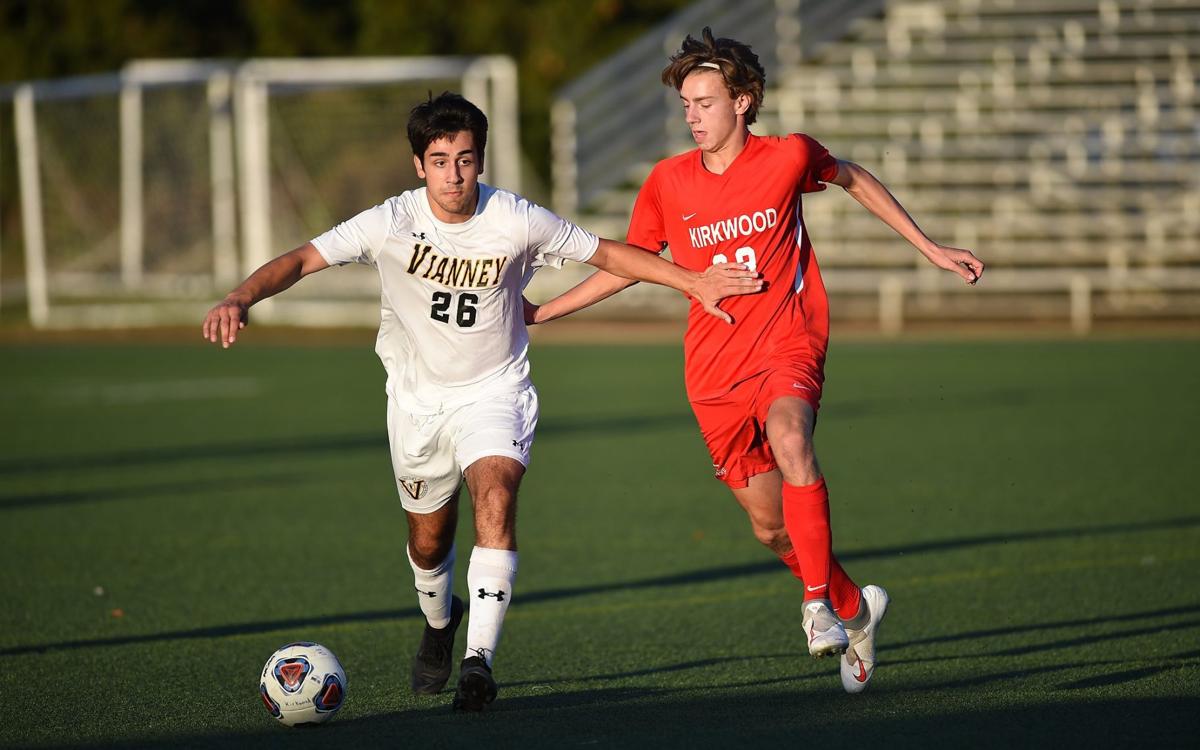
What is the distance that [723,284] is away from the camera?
5.43 m

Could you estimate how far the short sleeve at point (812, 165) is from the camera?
5793mm

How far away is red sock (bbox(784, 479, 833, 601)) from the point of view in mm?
5242

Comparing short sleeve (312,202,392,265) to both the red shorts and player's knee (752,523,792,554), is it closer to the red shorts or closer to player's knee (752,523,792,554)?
the red shorts

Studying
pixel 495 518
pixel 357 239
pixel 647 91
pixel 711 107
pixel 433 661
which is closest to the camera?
pixel 495 518

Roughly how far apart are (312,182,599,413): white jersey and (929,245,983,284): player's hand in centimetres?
125

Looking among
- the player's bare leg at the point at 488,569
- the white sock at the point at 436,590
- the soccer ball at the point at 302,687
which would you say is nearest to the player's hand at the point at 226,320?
the player's bare leg at the point at 488,569

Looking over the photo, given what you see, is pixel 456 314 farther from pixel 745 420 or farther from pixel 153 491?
pixel 153 491

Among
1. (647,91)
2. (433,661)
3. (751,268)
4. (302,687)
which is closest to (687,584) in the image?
(433,661)

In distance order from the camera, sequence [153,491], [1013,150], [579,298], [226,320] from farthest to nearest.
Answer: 1. [1013,150]
2. [153,491]
3. [579,298]
4. [226,320]

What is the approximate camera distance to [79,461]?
12070mm

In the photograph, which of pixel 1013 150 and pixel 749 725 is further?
pixel 1013 150

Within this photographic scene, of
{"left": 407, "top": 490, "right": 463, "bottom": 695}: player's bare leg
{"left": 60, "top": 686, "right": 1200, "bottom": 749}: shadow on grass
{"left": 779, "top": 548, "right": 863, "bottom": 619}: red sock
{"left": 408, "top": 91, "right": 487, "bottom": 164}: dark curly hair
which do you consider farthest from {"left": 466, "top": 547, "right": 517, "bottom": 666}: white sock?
{"left": 408, "top": 91, "right": 487, "bottom": 164}: dark curly hair

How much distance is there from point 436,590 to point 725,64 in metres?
2.07

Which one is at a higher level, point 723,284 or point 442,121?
point 442,121
